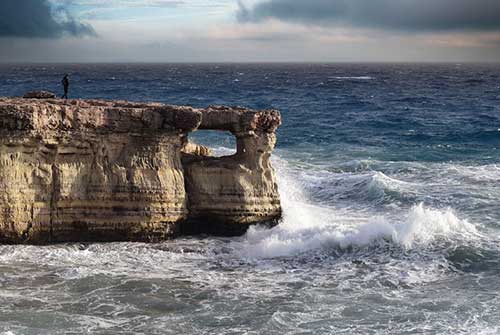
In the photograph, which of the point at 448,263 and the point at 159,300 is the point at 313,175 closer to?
the point at 448,263

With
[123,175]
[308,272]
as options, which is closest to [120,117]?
[123,175]

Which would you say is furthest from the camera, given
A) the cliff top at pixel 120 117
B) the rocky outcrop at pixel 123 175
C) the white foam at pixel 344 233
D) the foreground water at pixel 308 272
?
the white foam at pixel 344 233

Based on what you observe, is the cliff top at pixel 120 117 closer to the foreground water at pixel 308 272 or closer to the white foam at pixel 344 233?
the white foam at pixel 344 233

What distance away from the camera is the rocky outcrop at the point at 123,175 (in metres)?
18.5

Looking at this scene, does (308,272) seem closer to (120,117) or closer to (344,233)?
(344,233)

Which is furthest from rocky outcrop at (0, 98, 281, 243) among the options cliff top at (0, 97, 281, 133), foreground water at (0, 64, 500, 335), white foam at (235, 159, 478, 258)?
white foam at (235, 159, 478, 258)

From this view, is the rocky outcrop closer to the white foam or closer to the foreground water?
the foreground water

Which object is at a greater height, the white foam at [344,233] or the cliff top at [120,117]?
the cliff top at [120,117]

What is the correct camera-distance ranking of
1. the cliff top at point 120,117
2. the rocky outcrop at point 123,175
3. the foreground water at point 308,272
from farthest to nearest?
the rocky outcrop at point 123,175 < the cliff top at point 120,117 < the foreground water at point 308,272

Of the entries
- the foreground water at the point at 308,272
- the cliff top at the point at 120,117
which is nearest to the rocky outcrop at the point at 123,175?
the cliff top at the point at 120,117

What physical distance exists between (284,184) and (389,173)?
6.21 m

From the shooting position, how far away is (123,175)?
754 inches

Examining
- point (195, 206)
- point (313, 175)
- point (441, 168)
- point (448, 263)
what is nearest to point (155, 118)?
point (195, 206)

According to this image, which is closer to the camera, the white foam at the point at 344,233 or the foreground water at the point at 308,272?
the foreground water at the point at 308,272
